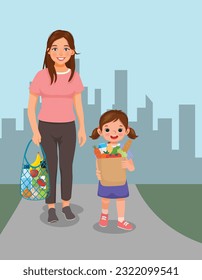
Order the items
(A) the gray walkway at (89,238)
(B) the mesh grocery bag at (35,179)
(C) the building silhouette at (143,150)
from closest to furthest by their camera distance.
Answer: (A) the gray walkway at (89,238) < (B) the mesh grocery bag at (35,179) < (C) the building silhouette at (143,150)

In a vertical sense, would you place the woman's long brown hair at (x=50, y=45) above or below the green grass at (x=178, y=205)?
above

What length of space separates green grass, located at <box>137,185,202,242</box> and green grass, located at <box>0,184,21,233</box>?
1.28 meters

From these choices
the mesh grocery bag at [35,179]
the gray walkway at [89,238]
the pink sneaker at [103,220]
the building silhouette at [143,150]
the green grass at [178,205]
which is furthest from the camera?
the building silhouette at [143,150]

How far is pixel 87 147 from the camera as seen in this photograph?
6168 mm

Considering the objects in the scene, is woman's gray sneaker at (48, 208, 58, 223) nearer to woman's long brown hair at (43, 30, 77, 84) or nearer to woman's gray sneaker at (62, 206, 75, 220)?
woman's gray sneaker at (62, 206, 75, 220)

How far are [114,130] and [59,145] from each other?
54 centimetres

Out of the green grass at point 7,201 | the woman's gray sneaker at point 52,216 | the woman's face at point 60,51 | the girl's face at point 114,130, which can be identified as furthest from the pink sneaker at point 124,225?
the woman's face at point 60,51

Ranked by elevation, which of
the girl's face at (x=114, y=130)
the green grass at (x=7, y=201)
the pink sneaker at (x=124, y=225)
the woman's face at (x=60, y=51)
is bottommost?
the green grass at (x=7, y=201)

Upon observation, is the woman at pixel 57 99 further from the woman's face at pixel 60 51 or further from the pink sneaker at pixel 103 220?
the pink sneaker at pixel 103 220

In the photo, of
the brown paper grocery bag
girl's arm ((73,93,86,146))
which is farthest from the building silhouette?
the brown paper grocery bag

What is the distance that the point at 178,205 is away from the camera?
17.9 feet

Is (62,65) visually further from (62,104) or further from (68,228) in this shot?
(68,228)

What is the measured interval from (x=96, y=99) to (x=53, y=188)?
1.75 meters

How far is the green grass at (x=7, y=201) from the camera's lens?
4984mm
